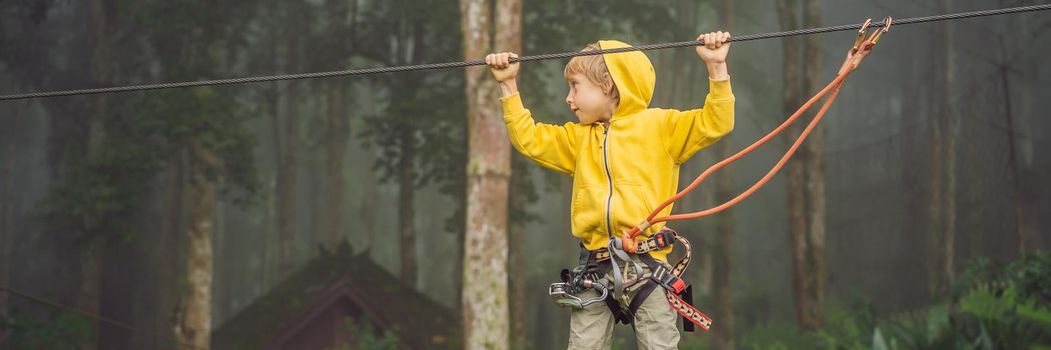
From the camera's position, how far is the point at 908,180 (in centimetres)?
1744

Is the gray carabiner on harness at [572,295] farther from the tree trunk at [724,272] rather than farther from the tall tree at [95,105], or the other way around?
the tall tree at [95,105]

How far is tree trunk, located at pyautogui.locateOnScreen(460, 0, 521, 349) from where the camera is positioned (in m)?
9.08

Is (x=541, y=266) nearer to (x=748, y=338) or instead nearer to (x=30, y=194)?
(x=748, y=338)

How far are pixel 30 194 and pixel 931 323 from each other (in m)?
22.8

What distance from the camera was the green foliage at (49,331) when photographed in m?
12.8

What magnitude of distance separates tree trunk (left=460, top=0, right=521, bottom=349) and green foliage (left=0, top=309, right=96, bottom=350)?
6.15m

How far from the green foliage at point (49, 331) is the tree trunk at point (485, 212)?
6.15 meters

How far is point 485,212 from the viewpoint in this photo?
9.13 meters

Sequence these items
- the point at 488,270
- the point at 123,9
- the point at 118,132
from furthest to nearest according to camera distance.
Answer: the point at 123,9 → the point at 118,132 → the point at 488,270

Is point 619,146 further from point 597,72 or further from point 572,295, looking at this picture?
point 572,295

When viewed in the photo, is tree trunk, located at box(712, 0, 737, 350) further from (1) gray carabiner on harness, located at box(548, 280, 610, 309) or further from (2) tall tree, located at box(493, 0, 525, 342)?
(1) gray carabiner on harness, located at box(548, 280, 610, 309)

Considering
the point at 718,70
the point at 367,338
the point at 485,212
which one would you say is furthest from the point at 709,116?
the point at 367,338

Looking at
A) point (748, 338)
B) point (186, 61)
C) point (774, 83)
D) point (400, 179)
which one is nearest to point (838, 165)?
point (774, 83)

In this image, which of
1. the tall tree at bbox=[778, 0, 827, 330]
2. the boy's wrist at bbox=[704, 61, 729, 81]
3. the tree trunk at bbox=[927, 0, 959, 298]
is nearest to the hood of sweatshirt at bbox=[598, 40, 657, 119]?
the boy's wrist at bbox=[704, 61, 729, 81]
